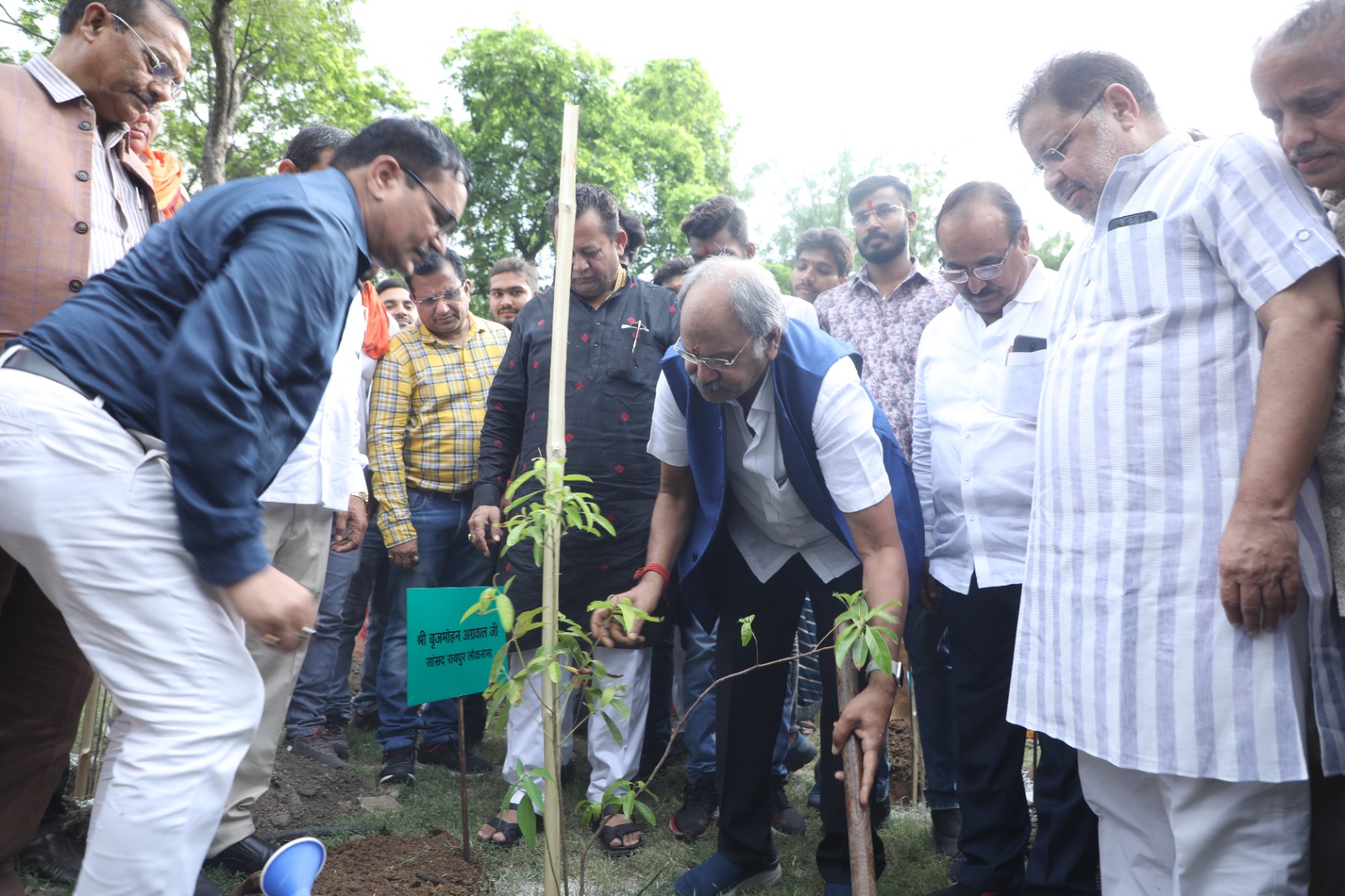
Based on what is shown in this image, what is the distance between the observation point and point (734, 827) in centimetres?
286

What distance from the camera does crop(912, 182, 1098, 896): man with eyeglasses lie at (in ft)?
8.57

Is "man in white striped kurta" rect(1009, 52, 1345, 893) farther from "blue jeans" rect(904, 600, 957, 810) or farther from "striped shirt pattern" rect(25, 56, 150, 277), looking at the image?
"striped shirt pattern" rect(25, 56, 150, 277)

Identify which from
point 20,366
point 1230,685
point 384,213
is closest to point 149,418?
point 20,366

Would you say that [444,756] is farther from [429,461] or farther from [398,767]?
[429,461]

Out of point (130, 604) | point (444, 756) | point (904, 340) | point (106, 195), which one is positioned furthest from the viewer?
point (444, 756)

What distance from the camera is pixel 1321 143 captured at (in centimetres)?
166

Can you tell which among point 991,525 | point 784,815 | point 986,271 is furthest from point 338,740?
point 986,271

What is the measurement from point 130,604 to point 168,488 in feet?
0.67

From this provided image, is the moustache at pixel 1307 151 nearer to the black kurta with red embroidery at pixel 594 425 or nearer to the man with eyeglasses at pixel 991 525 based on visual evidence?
the man with eyeglasses at pixel 991 525

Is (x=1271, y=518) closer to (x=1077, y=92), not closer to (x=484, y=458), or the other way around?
→ (x=1077, y=92)

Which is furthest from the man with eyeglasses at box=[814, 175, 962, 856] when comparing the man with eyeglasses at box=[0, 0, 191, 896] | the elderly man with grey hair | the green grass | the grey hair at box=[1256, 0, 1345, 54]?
the man with eyeglasses at box=[0, 0, 191, 896]

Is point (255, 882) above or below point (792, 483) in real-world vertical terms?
below

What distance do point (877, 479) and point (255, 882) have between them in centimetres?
218

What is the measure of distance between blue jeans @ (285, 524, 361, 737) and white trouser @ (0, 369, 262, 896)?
2681 millimetres
